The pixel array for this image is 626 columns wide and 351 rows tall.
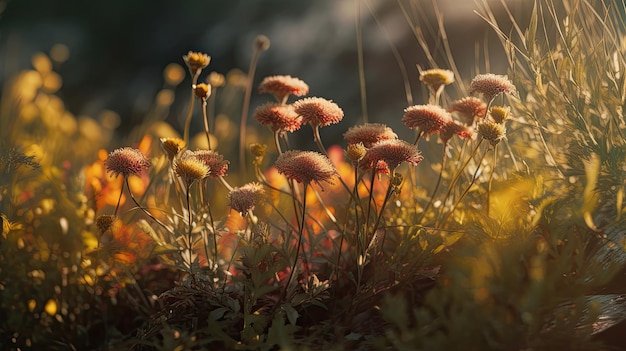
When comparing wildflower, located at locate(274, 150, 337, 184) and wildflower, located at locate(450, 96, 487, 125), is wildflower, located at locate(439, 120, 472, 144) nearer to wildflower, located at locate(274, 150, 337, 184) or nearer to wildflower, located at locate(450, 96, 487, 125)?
wildflower, located at locate(450, 96, 487, 125)

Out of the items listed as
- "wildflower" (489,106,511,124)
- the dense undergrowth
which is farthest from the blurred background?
"wildflower" (489,106,511,124)

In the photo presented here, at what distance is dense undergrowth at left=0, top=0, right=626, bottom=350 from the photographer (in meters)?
1.14

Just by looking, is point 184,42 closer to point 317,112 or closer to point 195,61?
point 195,61

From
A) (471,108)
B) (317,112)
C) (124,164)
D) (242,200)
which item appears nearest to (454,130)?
(471,108)

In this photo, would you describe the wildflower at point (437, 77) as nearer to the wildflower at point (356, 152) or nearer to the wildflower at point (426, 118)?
the wildflower at point (426, 118)

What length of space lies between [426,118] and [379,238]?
1.37 ft

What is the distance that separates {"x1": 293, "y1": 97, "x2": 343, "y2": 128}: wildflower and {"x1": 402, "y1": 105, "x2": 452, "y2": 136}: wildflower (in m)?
0.16

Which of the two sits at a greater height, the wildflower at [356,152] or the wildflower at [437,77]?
the wildflower at [437,77]

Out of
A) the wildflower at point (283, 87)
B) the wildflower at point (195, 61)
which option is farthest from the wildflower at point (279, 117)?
the wildflower at point (195, 61)

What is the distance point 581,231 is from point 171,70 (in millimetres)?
1736

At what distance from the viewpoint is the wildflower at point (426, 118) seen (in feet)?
4.90

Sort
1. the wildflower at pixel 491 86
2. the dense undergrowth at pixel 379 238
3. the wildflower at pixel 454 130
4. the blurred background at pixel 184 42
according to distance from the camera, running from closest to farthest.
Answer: the dense undergrowth at pixel 379 238 → the wildflower at pixel 491 86 → the wildflower at pixel 454 130 → the blurred background at pixel 184 42

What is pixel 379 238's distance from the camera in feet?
5.85

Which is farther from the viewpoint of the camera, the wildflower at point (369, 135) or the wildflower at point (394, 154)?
the wildflower at point (369, 135)
